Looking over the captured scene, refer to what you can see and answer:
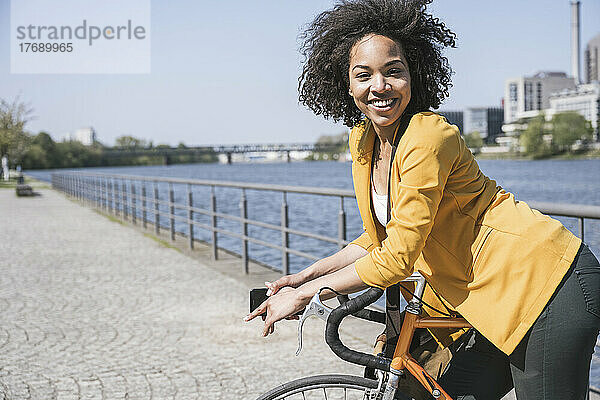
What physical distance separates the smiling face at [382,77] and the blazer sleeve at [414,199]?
0.15 m

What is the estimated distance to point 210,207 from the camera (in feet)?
50.9

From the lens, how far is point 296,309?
1876 mm

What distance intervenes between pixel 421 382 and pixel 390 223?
49cm

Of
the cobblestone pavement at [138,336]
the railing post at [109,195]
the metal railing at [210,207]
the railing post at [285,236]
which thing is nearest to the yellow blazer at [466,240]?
the metal railing at [210,207]

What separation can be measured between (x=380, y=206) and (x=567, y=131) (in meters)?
85.5

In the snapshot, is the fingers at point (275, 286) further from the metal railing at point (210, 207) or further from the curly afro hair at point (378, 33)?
the metal railing at point (210, 207)

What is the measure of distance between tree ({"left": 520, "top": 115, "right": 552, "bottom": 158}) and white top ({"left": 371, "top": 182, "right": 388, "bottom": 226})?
8038 centimetres

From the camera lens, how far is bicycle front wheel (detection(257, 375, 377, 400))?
200 centimetres

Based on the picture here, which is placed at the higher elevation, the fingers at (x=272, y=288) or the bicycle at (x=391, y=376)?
the fingers at (x=272, y=288)

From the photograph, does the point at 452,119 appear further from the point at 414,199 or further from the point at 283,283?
the point at 283,283

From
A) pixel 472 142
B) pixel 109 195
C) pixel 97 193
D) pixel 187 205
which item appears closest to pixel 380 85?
pixel 472 142

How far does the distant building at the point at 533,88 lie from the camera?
159375mm

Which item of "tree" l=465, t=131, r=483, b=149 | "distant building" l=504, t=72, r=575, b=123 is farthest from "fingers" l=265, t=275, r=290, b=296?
"distant building" l=504, t=72, r=575, b=123

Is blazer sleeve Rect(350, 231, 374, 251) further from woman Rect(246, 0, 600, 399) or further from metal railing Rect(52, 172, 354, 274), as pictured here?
metal railing Rect(52, 172, 354, 274)
